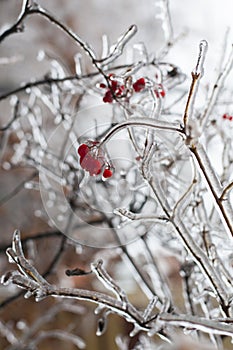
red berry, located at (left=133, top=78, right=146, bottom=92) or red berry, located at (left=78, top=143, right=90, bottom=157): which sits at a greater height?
red berry, located at (left=133, top=78, right=146, bottom=92)

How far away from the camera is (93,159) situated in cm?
26

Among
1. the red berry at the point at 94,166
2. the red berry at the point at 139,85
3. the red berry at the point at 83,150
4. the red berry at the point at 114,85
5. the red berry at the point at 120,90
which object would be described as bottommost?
the red berry at the point at 94,166

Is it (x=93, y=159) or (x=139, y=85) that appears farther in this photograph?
(x=139, y=85)

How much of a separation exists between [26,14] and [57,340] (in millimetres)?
1419

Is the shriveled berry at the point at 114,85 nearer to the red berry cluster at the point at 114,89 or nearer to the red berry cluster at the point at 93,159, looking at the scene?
the red berry cluster at the point at 114,89

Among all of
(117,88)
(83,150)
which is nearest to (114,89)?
(117,88)

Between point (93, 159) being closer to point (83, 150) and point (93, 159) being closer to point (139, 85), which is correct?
point (83, 150)

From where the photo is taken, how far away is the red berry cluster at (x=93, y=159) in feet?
0.86

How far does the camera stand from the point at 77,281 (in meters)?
1.54

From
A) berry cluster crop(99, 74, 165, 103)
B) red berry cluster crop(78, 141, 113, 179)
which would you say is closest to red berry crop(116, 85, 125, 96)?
berry cluster crop(99, 74, 165, 103)

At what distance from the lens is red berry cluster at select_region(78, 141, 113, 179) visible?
0.26 metres

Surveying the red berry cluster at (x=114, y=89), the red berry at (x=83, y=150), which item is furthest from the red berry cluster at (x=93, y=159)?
the red berry cluster at (x=114, y=89)

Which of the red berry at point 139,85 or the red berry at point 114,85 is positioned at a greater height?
the red berry at point 139,85

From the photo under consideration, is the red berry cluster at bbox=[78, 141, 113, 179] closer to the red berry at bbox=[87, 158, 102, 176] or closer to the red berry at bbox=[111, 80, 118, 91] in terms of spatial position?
the red berry at bbox=[87, 158, 102, 176]
